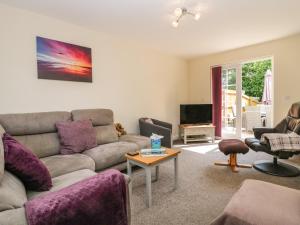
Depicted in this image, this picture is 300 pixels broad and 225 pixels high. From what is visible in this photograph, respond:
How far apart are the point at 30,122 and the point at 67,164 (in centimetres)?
84

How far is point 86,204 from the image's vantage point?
3.04 ft

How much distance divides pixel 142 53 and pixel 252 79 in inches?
206

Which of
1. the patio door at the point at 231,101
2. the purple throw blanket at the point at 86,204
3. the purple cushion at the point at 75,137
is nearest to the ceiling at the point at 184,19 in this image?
the patio door at the point at 231,101

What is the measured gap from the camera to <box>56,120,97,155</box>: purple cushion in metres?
2.39

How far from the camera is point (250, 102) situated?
6.67 m

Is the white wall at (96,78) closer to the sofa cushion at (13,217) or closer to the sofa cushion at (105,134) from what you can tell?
the sofa cushion at (105,134)

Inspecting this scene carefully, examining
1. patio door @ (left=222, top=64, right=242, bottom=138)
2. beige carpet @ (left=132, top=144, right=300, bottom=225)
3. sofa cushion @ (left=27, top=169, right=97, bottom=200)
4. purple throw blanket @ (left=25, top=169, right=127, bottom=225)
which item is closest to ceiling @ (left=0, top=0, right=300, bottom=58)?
patio door @ (left=222, top=64, right=242, bottom=138)

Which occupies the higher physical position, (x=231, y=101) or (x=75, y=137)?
(x=231, y=101)

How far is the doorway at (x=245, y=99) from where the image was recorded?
15.0 feet

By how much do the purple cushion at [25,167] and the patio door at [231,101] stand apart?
14.7 ft

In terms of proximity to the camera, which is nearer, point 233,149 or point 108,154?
point 108,154

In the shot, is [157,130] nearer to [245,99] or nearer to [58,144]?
[58,144]

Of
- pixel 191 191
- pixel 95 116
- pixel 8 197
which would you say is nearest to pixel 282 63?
pixel 191 191

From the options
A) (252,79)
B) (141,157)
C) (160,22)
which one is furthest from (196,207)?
(252,79)
